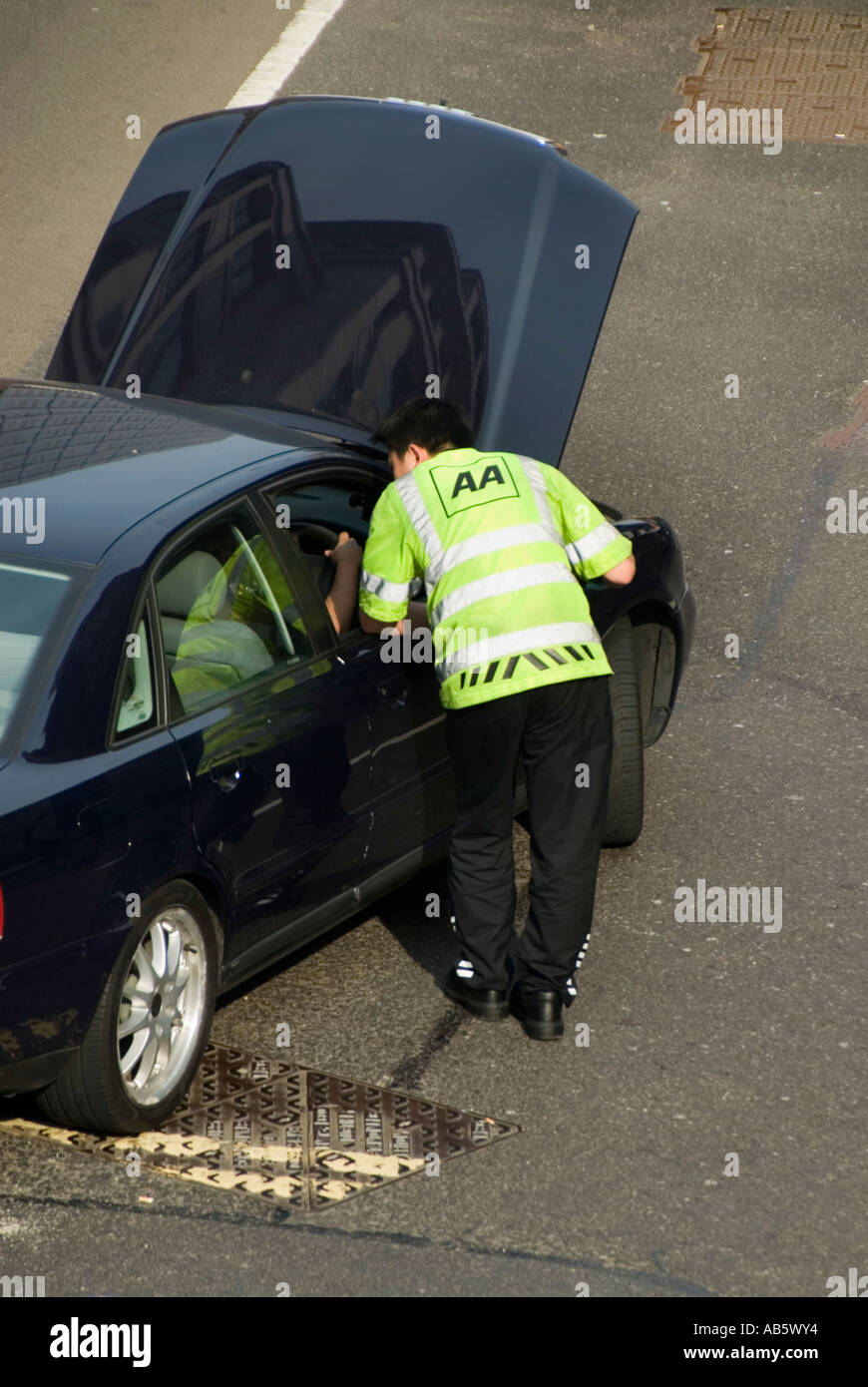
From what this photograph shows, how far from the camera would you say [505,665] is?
17.0 ft

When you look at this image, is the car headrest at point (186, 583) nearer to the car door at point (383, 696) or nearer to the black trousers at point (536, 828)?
the car door at point (383, 696)

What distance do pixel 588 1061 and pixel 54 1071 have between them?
5.30ft

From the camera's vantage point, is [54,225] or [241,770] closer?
[241,770]

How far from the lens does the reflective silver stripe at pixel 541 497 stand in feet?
17.5

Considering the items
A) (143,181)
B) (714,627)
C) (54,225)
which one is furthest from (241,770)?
(54,225)

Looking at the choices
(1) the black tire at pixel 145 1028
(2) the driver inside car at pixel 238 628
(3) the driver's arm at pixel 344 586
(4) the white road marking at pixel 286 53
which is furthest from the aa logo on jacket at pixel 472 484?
(4) the white road marking at pixel 286 53

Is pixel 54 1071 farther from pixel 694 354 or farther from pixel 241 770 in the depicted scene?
pixel 694 354

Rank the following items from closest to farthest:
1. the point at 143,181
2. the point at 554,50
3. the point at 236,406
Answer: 1. the point at 236,406
2. the point at 143,181
3. the point at 554,50

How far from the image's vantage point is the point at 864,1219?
4.59 metres

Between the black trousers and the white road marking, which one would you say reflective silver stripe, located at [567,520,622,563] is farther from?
the white road marking

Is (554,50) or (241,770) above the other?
(554,50)

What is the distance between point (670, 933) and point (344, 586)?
1593 millimetres

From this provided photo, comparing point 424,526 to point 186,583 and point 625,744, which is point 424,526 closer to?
point 186,583

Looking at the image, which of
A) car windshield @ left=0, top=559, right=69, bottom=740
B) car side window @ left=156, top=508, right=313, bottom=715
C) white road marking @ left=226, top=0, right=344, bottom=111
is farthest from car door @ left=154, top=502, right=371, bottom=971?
white road marking @ left=226, top=0, right=344, bottom=111
